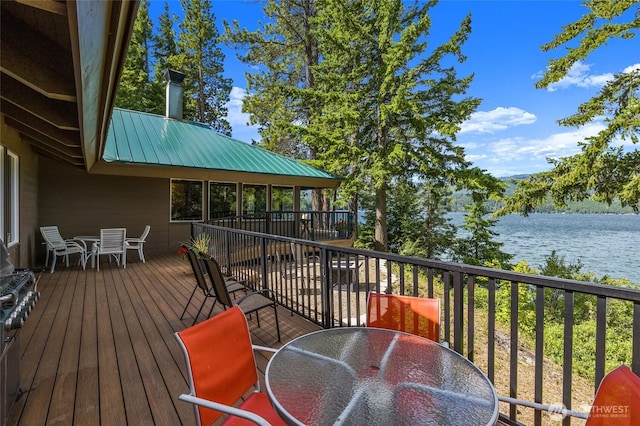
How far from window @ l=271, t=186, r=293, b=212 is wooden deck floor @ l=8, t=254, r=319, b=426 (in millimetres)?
7028

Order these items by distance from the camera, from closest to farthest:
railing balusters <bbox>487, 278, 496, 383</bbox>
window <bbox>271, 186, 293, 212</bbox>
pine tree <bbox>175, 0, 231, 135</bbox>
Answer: railing balusters <bbox>487, 278, 496, 383</bbox>
window <bbox>271, 186, 293, 212</bbox>
pine tree <bbox>175, 0, 231, 135</bbox>

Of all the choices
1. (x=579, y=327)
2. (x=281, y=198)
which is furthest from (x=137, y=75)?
(x=579, y=327)

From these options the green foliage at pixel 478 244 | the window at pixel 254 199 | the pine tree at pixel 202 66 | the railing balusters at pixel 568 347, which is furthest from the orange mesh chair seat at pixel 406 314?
the pine tree at pixel 202 66

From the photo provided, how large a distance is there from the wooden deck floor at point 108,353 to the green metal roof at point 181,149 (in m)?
3.89

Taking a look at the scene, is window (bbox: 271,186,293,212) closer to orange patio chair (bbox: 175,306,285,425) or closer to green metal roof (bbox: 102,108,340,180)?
green metal roof (bbox: 102,108,340,180)

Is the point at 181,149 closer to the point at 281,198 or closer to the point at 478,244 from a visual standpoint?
the point at 281,198

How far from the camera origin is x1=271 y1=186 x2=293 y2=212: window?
1232cm

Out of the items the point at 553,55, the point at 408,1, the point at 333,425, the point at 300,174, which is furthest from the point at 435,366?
the point at 408,1

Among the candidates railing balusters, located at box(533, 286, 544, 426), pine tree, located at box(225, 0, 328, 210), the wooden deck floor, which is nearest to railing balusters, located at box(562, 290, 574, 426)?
railing balusters, located at box(533, 286, 544, 426)

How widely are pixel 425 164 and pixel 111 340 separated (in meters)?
11.3

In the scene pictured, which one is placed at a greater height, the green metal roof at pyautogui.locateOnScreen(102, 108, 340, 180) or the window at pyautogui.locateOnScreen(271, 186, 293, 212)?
the green metal roof at pyautogui.locateOnScreen(102, 108, 340, 180)

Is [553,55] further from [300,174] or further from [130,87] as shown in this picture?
[130,87]

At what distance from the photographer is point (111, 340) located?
3256 millimetres

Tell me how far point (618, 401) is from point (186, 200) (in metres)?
10.5
